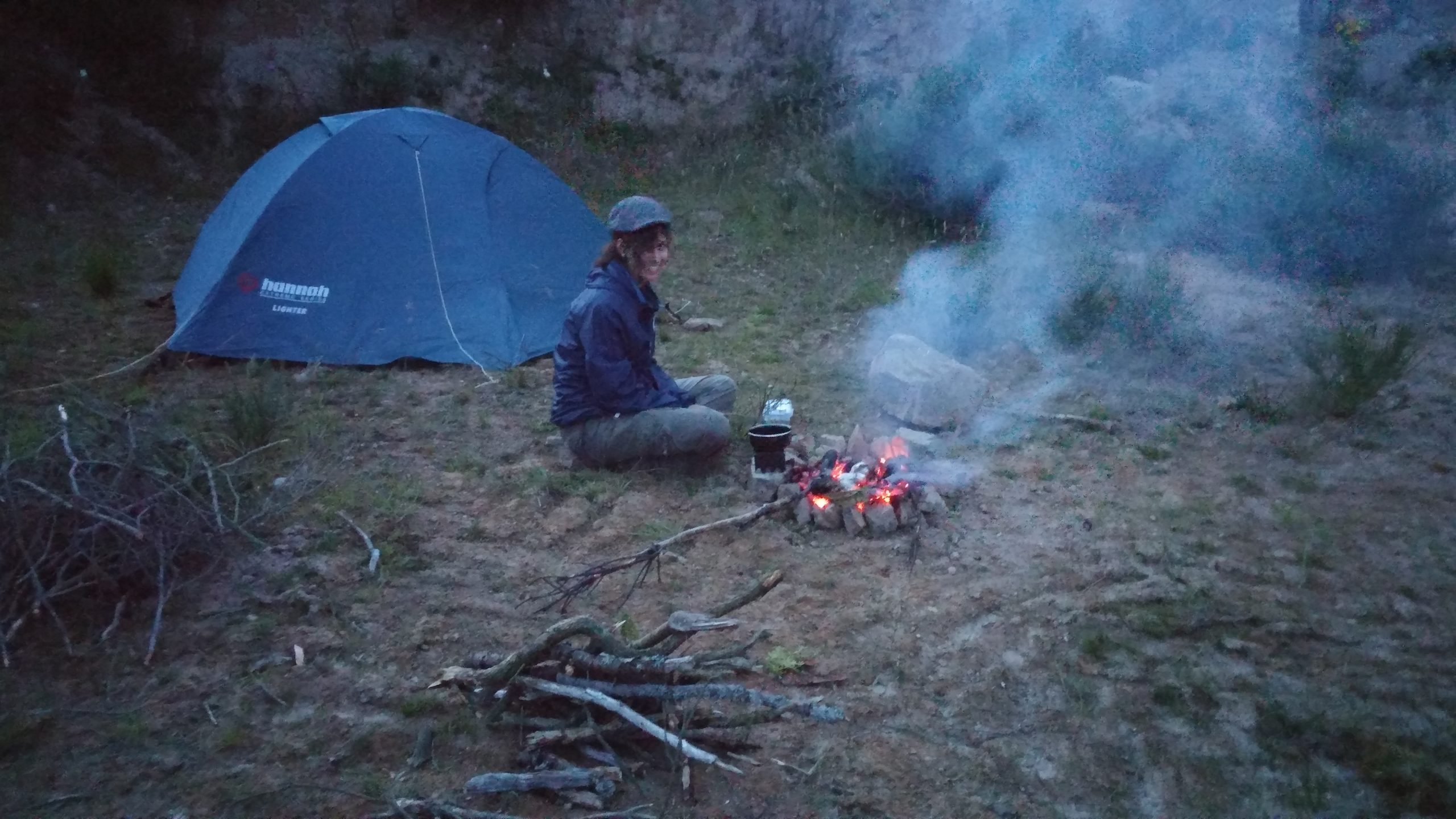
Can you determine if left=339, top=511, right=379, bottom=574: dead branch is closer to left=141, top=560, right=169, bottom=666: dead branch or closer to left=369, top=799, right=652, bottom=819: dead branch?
left=141, top=560, right=169, bottom=666: dead branch

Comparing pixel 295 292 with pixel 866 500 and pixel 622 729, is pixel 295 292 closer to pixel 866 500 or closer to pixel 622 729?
pixel 866 500

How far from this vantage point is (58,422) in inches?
141

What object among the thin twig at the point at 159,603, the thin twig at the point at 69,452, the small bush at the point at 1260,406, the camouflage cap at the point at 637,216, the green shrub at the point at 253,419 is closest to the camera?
the thin twig at the point at 159,603

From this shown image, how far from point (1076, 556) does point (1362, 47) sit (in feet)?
24.8

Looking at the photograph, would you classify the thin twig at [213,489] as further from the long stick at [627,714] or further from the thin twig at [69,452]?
the long stick at [627,714]

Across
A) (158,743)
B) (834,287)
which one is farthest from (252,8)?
(158,743)

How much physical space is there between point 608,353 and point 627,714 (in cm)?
203

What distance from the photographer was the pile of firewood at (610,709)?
246 centimetres

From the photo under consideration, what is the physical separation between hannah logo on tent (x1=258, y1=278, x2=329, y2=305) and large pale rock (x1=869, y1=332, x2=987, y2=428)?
3.39 meters

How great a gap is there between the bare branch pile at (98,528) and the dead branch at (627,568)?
115 centimetres

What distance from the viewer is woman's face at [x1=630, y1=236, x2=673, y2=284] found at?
13.6 feet

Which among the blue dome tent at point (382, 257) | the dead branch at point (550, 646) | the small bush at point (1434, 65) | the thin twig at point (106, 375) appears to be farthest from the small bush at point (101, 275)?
the small bush at point (1434, 65)

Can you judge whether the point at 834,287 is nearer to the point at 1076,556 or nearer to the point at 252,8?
the point at 1076,556

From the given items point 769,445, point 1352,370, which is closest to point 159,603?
point 769,445
